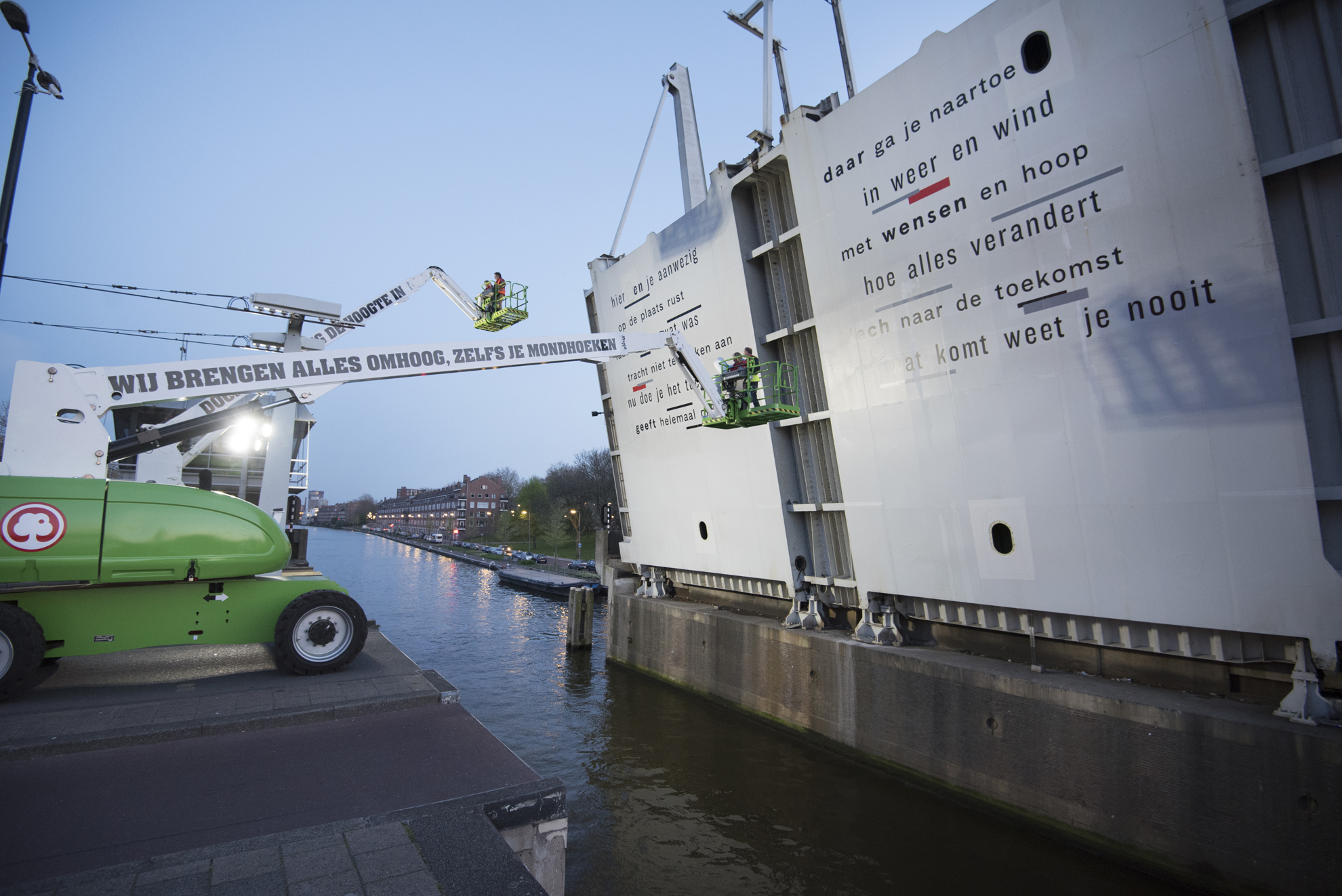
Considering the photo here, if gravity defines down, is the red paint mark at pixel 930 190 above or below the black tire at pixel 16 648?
above

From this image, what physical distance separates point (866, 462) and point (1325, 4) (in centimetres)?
667

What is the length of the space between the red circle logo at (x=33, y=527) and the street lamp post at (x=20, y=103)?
118 inches

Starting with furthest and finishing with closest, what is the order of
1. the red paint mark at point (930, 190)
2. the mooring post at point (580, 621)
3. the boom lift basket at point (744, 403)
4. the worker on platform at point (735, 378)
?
the mooring post at point (580, 621), the worker on platform at point (735, 378), the boom lift basket at point (744, 403), the red paint mark at point (930, 190)

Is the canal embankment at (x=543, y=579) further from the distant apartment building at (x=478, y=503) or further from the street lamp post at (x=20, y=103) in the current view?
the distant apartment building at (x=478, y=503)

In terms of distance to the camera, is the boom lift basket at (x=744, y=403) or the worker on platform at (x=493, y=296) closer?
the boom lift basket at (x=744, y=403)

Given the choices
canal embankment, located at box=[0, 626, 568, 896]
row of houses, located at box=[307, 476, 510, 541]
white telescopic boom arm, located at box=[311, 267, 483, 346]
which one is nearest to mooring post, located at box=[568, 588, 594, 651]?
white telescopic boom arm, located at box=[311, 267, 483, 346]

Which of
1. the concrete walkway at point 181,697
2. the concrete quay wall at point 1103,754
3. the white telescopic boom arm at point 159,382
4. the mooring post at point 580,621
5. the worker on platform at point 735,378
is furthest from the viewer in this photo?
the mooring post at point 580,621

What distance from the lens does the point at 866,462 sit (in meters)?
A: 9.91

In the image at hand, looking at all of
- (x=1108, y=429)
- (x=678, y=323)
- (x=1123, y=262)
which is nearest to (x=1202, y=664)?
(x=1108, y=429)

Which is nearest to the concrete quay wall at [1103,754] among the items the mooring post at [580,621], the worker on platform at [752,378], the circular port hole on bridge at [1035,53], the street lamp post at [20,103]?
the worker on platform at [752,378]

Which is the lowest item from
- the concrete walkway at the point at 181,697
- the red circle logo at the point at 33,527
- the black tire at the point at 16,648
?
the concrete walkway at the point at 181,697

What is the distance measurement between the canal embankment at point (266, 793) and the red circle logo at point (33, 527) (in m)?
1.59

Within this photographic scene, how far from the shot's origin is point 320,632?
7875 millimetres

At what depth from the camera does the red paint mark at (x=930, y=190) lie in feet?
27.5
